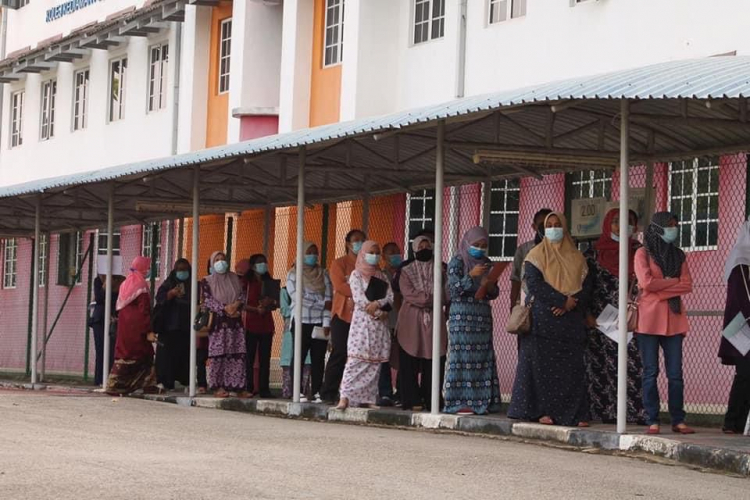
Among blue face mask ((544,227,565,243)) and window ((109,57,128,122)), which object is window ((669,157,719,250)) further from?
window ((109,57,128,122))

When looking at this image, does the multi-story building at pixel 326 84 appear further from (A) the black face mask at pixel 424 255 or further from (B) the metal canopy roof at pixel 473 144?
(A) the black face mask at pixel 424 255

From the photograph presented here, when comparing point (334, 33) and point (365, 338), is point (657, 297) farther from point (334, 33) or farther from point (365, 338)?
point (334, 33)

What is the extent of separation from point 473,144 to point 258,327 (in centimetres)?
520

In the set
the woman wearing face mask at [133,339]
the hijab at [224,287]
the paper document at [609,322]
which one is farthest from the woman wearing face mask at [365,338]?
the woman wearing face mask at [133,339]

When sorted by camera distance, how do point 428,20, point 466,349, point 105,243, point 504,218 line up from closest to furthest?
1. point 466,349
2. point 504,218
3. point 428,20
4. point 105,243

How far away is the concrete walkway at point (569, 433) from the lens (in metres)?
12.8

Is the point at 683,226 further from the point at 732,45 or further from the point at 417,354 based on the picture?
the point at 417,354

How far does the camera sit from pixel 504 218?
21219 mm

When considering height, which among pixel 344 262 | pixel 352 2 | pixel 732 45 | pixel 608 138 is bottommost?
pixel 344 262

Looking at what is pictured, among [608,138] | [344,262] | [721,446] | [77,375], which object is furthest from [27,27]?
[721,446]

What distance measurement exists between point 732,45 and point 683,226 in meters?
2.00

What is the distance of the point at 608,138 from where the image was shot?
16.9 m

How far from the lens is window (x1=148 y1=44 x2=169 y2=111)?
34188mm

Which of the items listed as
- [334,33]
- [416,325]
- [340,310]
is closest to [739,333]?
[416,325]
